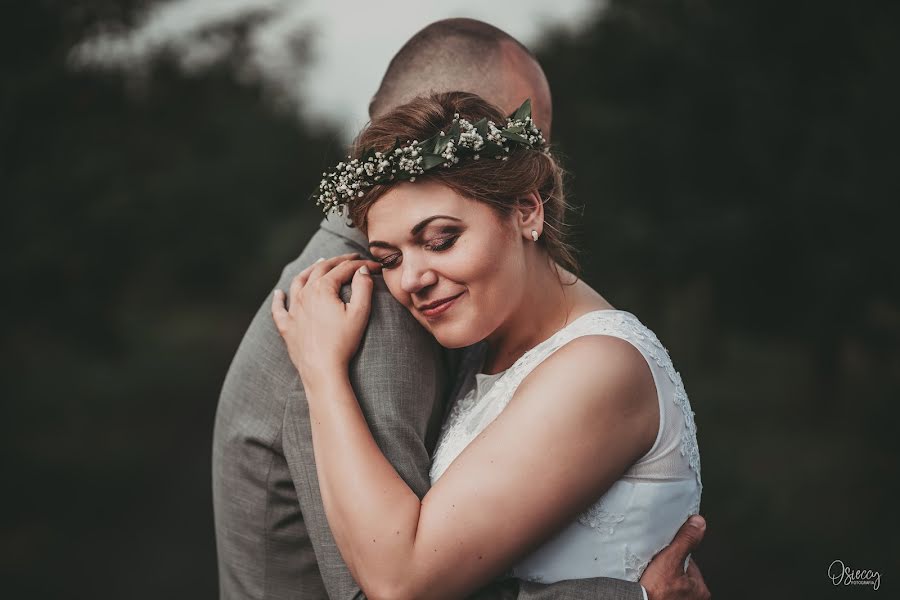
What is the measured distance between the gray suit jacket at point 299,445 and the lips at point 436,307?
8cm

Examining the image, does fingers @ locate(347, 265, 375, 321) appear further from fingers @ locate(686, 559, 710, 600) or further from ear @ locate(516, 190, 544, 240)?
fingers @ locate(686, 559, 710, 600)

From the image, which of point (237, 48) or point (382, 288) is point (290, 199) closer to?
point (237, 48)

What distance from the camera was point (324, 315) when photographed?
2.48 m

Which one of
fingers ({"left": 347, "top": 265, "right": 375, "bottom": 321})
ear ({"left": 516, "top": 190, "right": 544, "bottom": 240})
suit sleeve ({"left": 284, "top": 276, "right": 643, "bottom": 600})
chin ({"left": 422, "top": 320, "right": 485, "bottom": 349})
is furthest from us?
ear ({"left": 516, "top": 190, "right": 544, "bottom": 240})

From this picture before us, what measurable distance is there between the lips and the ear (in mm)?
361

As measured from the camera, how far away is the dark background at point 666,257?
245 inches

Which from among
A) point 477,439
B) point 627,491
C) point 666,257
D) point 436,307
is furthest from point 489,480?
point 666,257

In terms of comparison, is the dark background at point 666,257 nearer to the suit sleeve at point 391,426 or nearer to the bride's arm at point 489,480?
the suit sleeve at point 391,426

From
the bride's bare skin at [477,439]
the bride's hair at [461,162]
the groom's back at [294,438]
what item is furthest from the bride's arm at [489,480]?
the bride's hair at [461,162]

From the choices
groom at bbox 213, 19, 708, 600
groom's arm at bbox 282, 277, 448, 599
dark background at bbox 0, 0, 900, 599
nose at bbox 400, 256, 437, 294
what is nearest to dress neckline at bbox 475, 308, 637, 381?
groom at bbox 213, 19, 708, 600

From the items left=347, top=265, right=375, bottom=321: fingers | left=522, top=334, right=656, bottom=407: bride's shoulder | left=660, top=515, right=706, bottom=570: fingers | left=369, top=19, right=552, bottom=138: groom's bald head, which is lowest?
left=660, top=515, right=706, bottom=570: fingers

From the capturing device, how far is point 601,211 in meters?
9.77

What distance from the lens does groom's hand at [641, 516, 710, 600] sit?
243 cm

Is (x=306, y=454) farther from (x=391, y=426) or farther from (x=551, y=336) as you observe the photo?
(x=551, y=336)
